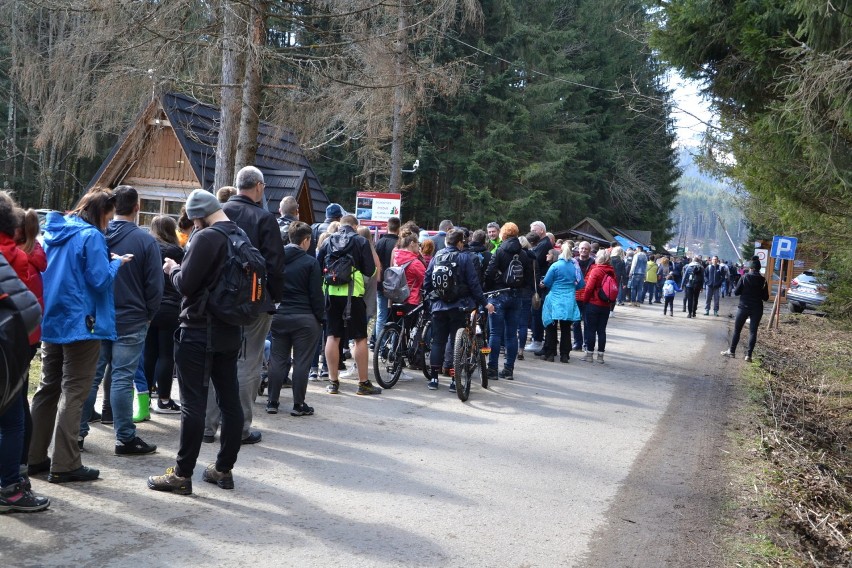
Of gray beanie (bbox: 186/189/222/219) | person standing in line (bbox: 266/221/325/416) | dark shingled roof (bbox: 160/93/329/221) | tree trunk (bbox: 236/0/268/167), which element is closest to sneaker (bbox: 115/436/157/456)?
gray beanie (bbox: 186/189/222/219)

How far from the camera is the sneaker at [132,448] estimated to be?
275 inches

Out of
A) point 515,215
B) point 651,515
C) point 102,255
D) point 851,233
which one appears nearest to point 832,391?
point 851,233

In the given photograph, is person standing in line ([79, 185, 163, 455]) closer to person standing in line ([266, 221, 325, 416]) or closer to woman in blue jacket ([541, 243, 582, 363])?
person standing in line ([266, 221, 325, 416])

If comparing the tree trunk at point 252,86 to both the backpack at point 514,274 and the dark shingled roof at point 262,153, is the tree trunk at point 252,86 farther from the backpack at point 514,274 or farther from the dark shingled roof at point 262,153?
Result: the backpack at point 514,274

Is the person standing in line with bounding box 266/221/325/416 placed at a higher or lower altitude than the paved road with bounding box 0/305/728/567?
higher

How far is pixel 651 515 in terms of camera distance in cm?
659

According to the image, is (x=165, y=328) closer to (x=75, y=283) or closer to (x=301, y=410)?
(x=301, y=410)

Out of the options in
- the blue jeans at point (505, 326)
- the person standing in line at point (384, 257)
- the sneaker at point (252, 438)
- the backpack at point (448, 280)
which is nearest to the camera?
the sneaker at point (252, 438)

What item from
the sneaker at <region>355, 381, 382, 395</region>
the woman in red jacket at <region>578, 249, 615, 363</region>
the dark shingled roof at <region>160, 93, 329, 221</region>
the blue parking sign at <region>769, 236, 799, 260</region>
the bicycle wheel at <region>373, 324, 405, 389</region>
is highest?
the dark shingled roof at <region>160, 93, 329, 221</region>

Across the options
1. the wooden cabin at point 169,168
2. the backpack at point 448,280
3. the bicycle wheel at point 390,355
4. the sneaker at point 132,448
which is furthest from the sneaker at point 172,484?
the wooden cabin at point 169,168

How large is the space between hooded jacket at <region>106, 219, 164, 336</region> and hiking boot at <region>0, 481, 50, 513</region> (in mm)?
1908

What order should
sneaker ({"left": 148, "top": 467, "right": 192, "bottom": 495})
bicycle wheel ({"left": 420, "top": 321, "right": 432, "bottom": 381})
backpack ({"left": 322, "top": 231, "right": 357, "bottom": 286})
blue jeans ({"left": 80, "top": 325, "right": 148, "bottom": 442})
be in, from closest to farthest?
sneaker ({"left": 148, "top": 467, "right": 192, "bottom": 495}), blue jeans ({"left": 80, "top": 325, "right": 148, "bottom": 442}), backpack ({"left": 322, "top": 231, "right": 357, "bottom": 286}), bicycle wheel ({"left": 420, "top": 321, "right": 432, "bottom": 381})

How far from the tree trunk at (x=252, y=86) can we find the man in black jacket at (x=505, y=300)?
155 inches

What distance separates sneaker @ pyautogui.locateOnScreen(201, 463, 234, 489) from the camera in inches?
246
